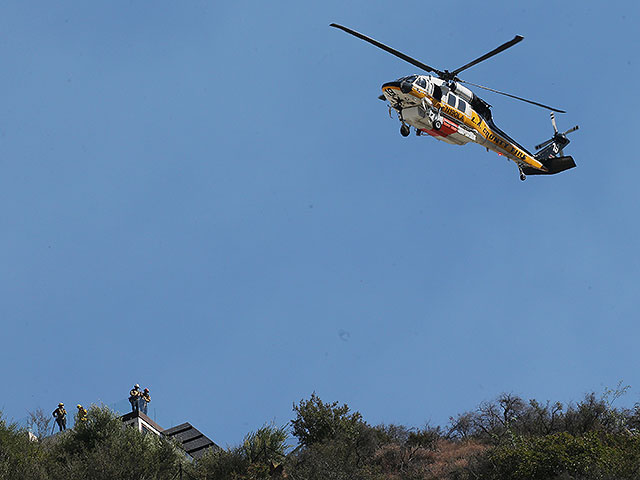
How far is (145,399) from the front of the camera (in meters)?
39.1

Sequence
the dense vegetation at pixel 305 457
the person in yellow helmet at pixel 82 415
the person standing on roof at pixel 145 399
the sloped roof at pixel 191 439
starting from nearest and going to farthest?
the dense vegetation at pixel 305 457
the person in yellow helmet at pixel 82 415
the sloped roof at pixel 191 439
the person standing on roof at pixel 145 399

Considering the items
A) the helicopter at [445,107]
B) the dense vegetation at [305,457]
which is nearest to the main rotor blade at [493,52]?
the helicopter at [445,107]

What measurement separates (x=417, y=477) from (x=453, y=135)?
13953 millimetres

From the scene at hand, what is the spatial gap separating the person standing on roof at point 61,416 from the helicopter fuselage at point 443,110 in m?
19.9

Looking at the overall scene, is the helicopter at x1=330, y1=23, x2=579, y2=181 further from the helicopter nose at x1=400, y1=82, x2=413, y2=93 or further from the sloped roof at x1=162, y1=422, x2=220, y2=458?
the sloped roof at x1=162, y1=422, x2=220, y2=458

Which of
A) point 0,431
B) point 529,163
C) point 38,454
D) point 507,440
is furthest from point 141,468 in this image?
point 529,163

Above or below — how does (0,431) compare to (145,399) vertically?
below

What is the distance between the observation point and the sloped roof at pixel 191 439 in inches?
1384

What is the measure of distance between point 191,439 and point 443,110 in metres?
18.1

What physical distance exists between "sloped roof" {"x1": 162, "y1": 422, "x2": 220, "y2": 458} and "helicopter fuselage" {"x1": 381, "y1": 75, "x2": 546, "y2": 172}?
622 inches

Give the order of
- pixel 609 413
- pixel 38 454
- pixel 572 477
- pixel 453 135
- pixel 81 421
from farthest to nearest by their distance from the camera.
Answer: pixel 609 413 < pixel 453 135 < pixel 81 421 < pixel 38 454 < pixel 572 477

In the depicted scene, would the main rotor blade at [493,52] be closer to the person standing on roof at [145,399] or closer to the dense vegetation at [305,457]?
the dense vegetation at [305,457]

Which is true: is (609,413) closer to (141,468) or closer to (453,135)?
(453,135)

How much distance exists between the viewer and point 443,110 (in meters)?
33.7
